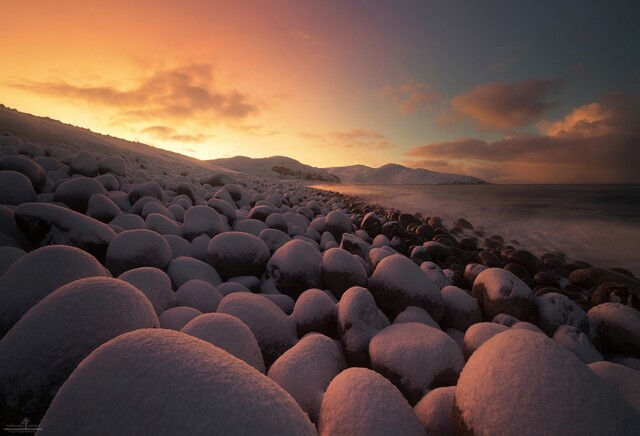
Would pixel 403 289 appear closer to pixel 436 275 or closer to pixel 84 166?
pixel 436 275

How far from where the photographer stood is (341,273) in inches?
104

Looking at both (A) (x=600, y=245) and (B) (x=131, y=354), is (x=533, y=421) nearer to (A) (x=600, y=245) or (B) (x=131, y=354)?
(B) (x=131, y=354)

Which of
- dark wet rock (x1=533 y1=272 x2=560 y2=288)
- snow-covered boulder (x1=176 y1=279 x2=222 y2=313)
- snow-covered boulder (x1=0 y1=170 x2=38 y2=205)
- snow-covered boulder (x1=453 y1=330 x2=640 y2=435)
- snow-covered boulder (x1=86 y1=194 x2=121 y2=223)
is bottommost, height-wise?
dark wet rock (x1=533 y1=272 x2=560 y2=288)

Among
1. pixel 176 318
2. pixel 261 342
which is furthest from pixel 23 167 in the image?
pixel 261 342

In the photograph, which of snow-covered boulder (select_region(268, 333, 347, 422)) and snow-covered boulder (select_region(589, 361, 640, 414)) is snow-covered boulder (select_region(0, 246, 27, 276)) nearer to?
snow-covered boulder (select_region(268, 333, 347, 422))

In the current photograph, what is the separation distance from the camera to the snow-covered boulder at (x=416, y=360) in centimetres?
155

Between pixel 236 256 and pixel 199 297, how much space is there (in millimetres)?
775

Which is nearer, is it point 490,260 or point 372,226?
point 490,260

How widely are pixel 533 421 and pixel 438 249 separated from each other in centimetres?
425

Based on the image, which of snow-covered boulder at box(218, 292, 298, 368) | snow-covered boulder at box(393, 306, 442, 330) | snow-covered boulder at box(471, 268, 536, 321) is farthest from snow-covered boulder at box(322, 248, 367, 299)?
snow-covered boulder at box(471, 268, 536, 321)

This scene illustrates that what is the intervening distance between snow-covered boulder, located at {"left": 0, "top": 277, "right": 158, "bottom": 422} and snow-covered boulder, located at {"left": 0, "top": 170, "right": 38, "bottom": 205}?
2.59 metres

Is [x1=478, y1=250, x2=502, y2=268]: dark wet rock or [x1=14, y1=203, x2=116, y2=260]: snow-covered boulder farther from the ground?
[x1=14, y1=203, x2=116, y2=260]: snow-covered boulder

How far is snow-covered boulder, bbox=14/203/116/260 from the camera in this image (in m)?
2.20

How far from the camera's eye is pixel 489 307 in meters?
2.73
